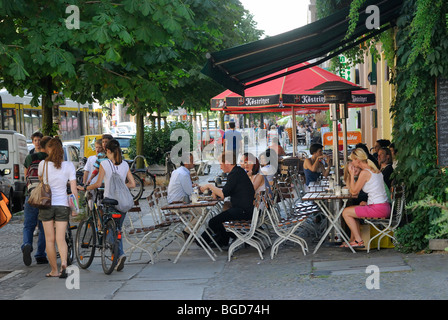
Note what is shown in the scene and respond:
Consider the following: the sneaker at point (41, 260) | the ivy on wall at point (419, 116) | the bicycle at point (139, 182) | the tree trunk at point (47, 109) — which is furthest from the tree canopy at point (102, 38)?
the bicycle at point (139, 182)

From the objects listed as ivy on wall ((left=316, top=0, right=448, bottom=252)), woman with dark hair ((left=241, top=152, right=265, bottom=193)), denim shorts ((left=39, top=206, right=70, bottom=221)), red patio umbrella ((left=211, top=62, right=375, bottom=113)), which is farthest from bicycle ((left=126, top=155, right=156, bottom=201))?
ivy on wall ((left=316, top=0, right=448, bottom=252))

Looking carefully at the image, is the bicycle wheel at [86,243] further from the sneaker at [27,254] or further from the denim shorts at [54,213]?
the sneaker at [27,254]

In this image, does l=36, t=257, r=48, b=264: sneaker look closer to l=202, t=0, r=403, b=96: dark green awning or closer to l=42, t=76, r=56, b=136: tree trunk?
l=202, t=0, r=403, b=96: dark green awning

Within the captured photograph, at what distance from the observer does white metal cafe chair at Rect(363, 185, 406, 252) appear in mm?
9773

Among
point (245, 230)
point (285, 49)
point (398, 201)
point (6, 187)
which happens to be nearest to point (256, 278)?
point (245, 230)

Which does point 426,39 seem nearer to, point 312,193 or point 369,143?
point 312,193

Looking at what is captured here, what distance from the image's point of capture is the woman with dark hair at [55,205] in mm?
9043

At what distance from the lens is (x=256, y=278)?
27.9 feet

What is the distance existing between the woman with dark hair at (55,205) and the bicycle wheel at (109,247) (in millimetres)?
479

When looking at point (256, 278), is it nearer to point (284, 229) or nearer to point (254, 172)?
point (284, 229)

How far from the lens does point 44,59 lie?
33.9ft

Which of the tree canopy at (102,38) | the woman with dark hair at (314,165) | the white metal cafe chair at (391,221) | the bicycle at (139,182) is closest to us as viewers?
the white metal cafe chair at (391,221)

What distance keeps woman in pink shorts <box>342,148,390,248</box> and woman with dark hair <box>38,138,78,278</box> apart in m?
3.76
